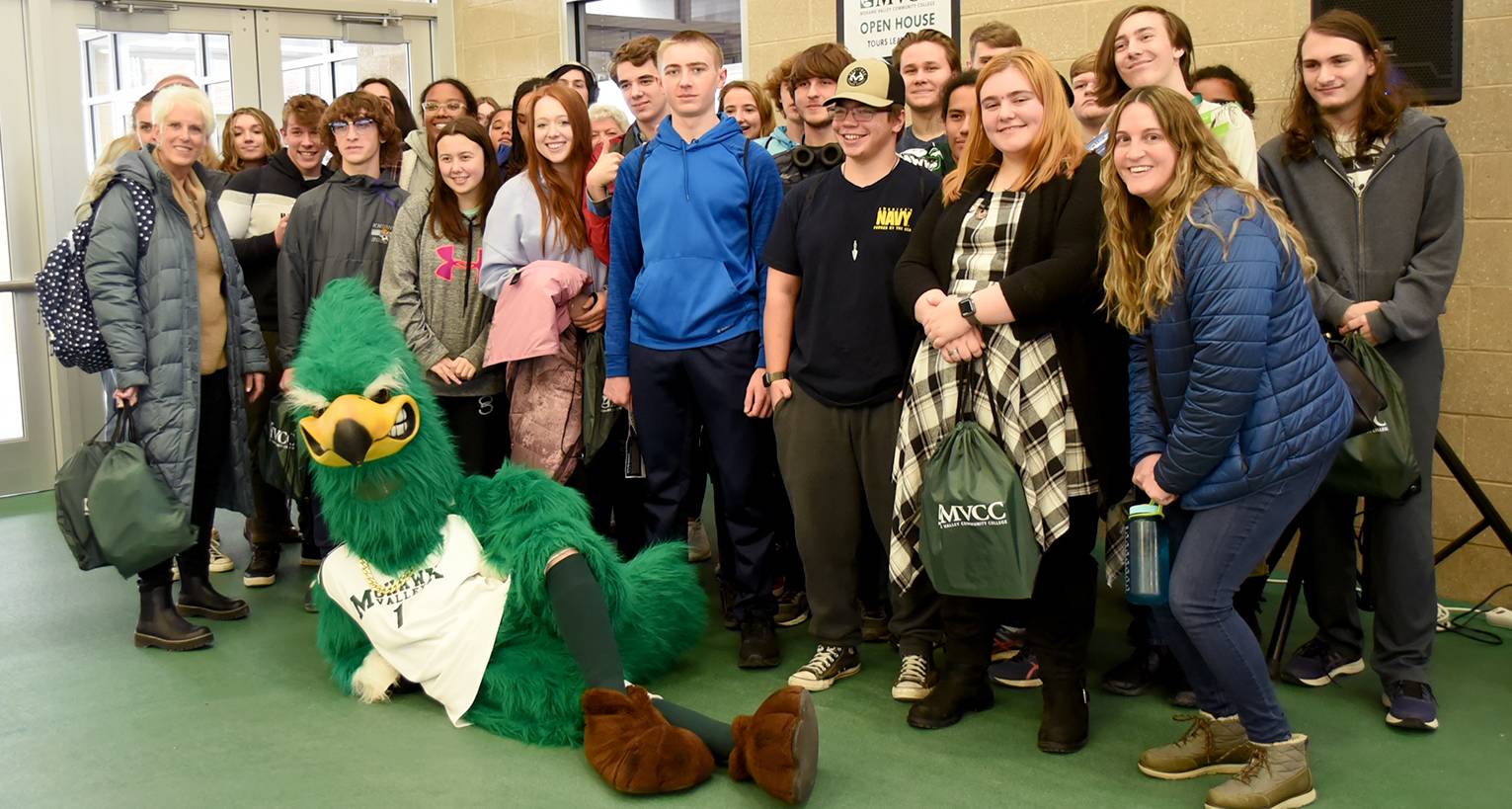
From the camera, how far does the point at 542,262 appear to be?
4059 mm

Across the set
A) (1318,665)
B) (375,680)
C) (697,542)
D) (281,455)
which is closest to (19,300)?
(281,455)

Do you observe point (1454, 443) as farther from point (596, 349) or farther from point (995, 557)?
point (596, 349)

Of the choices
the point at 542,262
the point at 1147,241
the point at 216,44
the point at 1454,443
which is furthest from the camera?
the point at 216,44

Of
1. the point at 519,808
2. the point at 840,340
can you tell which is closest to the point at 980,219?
the point at 840,340

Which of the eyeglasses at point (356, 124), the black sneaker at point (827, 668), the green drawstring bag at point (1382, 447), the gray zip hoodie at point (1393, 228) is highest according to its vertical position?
the eyeglasses at point (356, 124)

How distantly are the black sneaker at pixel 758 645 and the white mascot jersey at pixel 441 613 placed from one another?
2.38 ft

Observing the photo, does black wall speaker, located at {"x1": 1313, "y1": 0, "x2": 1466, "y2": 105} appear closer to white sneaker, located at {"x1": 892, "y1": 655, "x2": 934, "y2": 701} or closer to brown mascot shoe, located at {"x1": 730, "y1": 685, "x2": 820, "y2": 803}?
white sneaker, located at {"x1": 892, "y1": 655, "x2": 934, "y2": 701}

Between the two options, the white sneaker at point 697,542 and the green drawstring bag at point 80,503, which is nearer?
the green drawstring bag at point 80,503

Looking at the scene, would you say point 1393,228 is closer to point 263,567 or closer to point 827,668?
point 827,668

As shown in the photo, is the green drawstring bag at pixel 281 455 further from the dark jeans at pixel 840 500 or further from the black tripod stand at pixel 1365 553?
the black tripod stand at pixel 1365 553

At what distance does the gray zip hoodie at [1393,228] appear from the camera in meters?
3.39

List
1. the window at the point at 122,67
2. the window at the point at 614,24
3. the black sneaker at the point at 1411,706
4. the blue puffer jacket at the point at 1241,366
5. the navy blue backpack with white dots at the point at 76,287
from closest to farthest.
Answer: the blue puffer jacket at the point at 1241,366 → the black sneaker at the point at 1411,706 → the navy blue backpack with white dots at the point at 76,287 → the window at the point at 122,67 → the window at the point at 614,24

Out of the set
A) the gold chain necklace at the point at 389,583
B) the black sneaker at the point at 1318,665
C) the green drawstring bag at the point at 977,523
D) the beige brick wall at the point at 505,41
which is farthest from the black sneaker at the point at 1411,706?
the beige brick wall at the point at 505,41

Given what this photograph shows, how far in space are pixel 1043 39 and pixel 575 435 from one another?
2.38m
